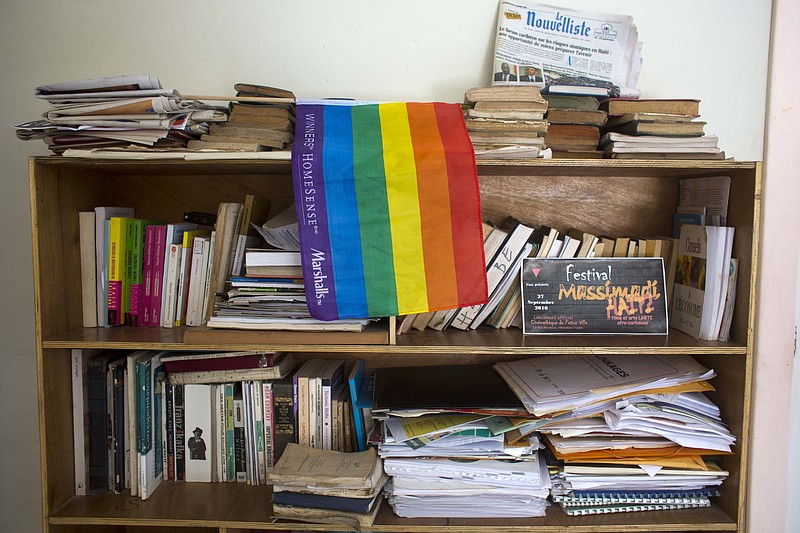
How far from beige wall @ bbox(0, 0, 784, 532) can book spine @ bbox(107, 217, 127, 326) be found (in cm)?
48

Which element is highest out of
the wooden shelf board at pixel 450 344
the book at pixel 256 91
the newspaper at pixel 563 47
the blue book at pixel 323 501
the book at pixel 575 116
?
the newspaper at pixel 563 47

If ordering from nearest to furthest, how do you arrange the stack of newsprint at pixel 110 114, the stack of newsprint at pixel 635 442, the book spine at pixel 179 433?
the stack of newsprint at pixel 110 114
the stack of newsprint at pixel 635 442
the book spine at pixel 179 433

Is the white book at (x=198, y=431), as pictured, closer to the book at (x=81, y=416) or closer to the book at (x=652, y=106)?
the book at (x=81, y=416)

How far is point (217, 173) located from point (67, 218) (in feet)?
1.33

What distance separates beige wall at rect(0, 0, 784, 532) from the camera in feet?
5.53

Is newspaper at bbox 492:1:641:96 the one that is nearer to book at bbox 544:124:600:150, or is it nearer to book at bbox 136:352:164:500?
book at bbox 544:124:600:150

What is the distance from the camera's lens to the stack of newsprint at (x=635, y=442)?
4.75 feet

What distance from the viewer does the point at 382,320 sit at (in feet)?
5.01

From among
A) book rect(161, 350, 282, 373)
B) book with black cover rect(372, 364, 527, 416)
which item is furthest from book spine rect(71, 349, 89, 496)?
book with black cover rect(372, 364, 527, 416)

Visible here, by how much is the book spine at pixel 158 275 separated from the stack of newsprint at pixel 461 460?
0.65 m

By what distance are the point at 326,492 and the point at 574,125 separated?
1113mm

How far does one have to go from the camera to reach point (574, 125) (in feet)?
4.90

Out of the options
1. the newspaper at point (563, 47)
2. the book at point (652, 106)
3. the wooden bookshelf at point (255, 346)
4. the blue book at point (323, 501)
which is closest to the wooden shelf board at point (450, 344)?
the wooden bookshelf at point (255, 346)

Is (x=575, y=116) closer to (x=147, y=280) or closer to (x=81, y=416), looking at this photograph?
(x=147, y=280)
